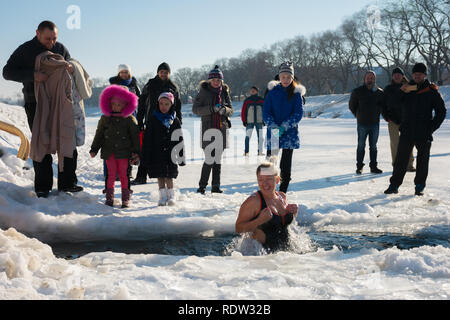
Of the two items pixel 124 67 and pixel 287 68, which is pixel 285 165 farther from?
pixel 124 67

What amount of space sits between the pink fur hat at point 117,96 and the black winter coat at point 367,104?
4.53 metres

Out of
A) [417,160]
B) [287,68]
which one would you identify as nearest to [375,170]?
[417,160]

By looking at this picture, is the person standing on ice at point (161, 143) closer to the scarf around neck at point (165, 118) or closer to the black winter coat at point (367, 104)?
the scarf around neck at point (165, 118)

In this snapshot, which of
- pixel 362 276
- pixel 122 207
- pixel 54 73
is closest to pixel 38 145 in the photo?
pixel 54 73

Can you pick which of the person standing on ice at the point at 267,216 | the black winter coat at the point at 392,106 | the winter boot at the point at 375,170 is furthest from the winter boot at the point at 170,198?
the winter boot at the point at 375,170

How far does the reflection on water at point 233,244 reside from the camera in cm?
428

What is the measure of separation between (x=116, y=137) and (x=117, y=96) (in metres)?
0.49

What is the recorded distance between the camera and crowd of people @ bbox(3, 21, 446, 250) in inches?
206

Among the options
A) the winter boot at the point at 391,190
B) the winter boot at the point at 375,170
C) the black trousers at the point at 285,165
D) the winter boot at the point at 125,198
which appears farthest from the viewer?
the winter boot at the point at 375,170

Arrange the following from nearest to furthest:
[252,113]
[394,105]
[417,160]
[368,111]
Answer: [417,160] → [394,105] → [368,111] → [252,113]

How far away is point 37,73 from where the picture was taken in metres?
5.21

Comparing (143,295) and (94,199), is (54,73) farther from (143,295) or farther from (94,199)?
(143,295)

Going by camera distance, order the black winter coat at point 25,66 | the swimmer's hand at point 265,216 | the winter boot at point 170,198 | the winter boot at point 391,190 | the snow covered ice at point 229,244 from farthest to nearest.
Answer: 1. the winter boot at point 391,190
2. the winter boot at point 170,198
3. the black winter coat at point 25,66
4. the swimmer's hand at point 265,216
5. the snow covered ice at point 229,244
